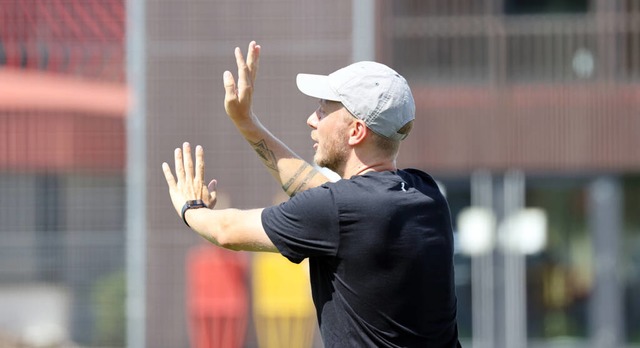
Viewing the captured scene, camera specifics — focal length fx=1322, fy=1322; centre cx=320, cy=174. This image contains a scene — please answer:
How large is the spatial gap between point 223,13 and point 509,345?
5.16 meters

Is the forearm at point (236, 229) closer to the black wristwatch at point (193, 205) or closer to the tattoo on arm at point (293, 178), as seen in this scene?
the black wristwatch at point (193, 205)

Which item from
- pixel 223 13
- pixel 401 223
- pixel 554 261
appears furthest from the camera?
pixel 554 261

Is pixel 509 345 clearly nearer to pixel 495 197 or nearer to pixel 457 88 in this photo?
pixel 495 197

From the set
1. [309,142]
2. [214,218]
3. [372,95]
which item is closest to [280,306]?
[309,142]

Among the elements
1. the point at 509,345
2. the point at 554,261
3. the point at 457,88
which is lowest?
the point at 509,345

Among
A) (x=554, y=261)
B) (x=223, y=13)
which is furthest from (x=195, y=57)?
(x=554, y=261)

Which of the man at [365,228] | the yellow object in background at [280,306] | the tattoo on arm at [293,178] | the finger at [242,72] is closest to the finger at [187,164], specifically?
the man at [365,228]

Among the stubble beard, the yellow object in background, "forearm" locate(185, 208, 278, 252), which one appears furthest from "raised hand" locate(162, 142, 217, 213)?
the yellow object in background

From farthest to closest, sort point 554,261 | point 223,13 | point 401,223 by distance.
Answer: point 554,261, point 223,13, point 401,223

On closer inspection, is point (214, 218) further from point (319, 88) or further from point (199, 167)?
point (319, 88)

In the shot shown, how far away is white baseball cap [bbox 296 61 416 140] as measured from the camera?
13.3 ft

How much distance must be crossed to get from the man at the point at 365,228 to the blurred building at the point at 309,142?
10641mm

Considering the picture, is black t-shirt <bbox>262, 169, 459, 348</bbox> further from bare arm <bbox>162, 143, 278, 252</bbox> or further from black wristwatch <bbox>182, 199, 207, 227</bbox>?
black wristwatch <bbox>182, 199, 207, 227</bbox>

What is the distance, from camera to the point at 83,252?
50.1ft
